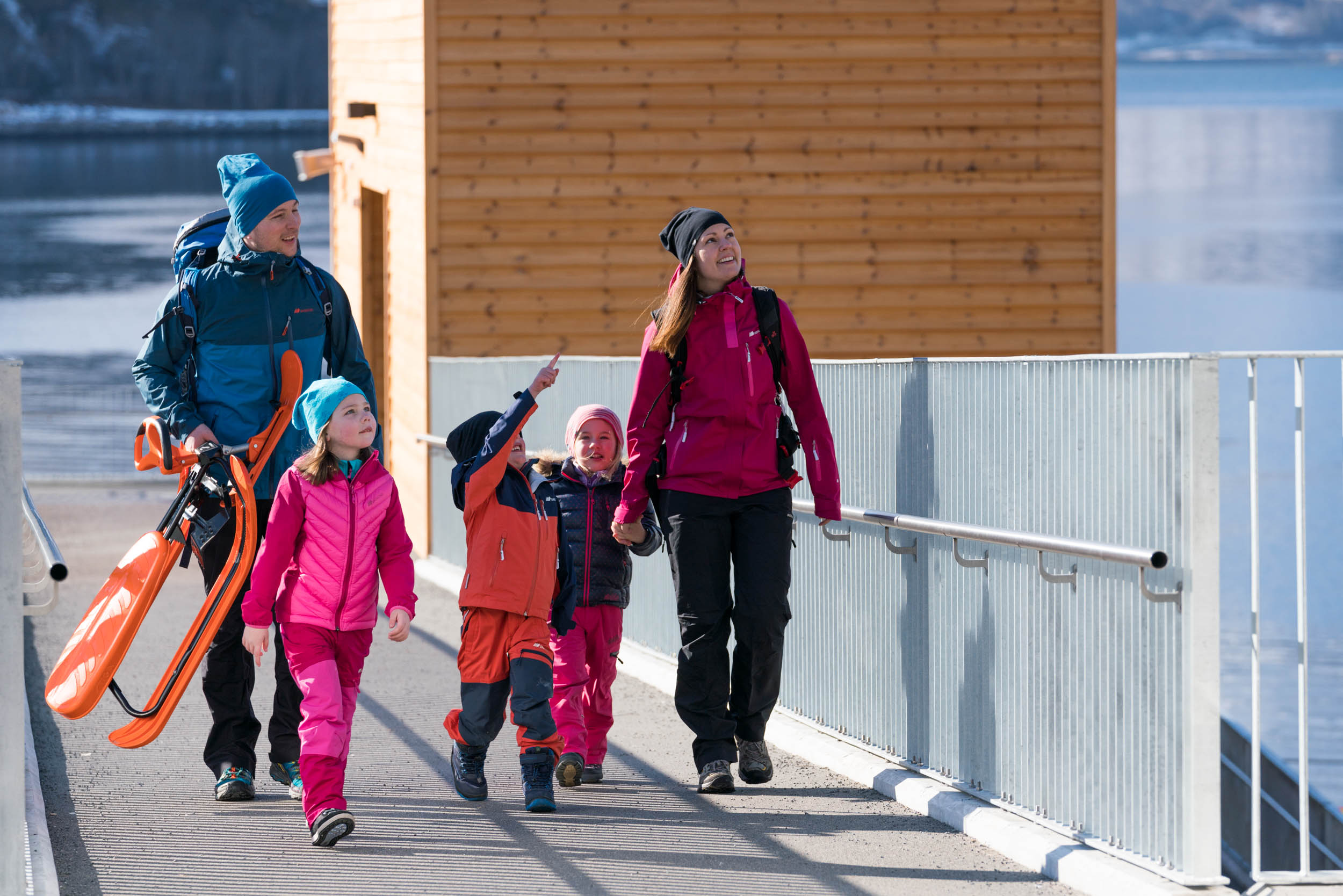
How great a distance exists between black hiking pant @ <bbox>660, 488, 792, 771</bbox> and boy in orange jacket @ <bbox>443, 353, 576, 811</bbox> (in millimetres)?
415

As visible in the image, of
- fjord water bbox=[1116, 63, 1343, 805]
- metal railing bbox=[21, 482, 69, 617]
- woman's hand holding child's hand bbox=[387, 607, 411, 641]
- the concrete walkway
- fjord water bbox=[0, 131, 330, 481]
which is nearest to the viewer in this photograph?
metal railing bbox=[21, 482, 69, 617]

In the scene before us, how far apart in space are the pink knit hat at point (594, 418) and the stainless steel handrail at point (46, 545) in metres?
1.74

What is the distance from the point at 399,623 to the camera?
464 cm

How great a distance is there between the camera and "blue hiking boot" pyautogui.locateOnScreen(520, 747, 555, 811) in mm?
5023

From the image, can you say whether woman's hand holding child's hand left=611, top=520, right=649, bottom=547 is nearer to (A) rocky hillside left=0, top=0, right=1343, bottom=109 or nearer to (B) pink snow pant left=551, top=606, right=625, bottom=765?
(B) pink snow pant left=551, top=606, right=625, bottom=765

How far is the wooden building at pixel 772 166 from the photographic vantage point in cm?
1104

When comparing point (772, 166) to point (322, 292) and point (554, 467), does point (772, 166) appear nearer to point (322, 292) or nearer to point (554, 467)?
point (554, 467)

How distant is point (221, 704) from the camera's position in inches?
201

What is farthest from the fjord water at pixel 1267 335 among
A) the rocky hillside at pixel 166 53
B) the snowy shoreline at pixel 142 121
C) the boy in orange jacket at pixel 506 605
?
the rocky hillside at pixel 166 53

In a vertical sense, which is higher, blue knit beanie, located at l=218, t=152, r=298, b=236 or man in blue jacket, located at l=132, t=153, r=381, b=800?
blue knit beanie, located at l=218, t=152, r=298, b=236

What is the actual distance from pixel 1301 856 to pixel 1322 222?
4625 inches

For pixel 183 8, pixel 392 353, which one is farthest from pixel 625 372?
pixel 183 8

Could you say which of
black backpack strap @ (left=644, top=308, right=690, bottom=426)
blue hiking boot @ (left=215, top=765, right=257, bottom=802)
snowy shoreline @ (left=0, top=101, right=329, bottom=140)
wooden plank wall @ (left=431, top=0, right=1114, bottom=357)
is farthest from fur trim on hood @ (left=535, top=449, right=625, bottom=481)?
snowy shoreline @ (left=0, top=101, right=329, bottom=140)

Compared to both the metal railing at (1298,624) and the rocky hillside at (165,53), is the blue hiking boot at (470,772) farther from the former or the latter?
the rocky hillside at (165,53)
